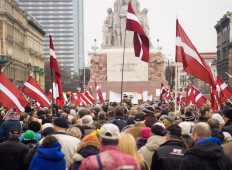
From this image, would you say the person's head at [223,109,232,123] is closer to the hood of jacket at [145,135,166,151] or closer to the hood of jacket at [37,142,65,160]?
the hood of jacket at [145,135,166,151]

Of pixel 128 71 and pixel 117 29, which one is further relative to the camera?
pixel 117 29

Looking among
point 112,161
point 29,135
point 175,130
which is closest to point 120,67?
point 29,135

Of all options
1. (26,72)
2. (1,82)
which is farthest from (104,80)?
(1,82)

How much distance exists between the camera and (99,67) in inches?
2009

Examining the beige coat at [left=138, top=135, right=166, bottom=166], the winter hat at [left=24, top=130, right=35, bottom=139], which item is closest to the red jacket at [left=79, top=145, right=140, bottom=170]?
the beige coat at [left=138, top=135, right=166, bottom=166]

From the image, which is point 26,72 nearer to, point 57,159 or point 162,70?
point 162,70

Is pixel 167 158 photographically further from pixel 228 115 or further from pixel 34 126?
pixel 228 115

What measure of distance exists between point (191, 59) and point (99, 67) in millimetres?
39053

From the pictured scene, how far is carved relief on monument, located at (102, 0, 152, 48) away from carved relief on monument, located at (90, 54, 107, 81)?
1934 millimetres

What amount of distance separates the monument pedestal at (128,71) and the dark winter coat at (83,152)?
43.2m

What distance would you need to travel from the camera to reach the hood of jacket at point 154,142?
7.32 meters

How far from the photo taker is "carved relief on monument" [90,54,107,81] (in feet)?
167

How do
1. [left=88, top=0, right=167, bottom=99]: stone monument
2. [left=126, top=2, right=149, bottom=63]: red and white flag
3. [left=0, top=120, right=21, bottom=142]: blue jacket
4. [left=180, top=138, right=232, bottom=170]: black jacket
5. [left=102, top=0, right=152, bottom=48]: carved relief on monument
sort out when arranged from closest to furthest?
1. [left=180, top=138, right=232, bottom=170]: black jacket
2. [left=0, top=120, right=21, bottom=142]: blue jacket
3. [left=126, top=2, right=149, bottom=63]: red and white flag
4. [left=88, top=0, right=167, bottom=99]: stone monument
5. [left=102, top=0, right=152, bottom=48]: carved relief on monument

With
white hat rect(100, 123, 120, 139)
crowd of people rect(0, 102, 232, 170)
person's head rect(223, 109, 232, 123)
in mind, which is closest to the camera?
crowd of people rect(0, 102, 232, 170)
